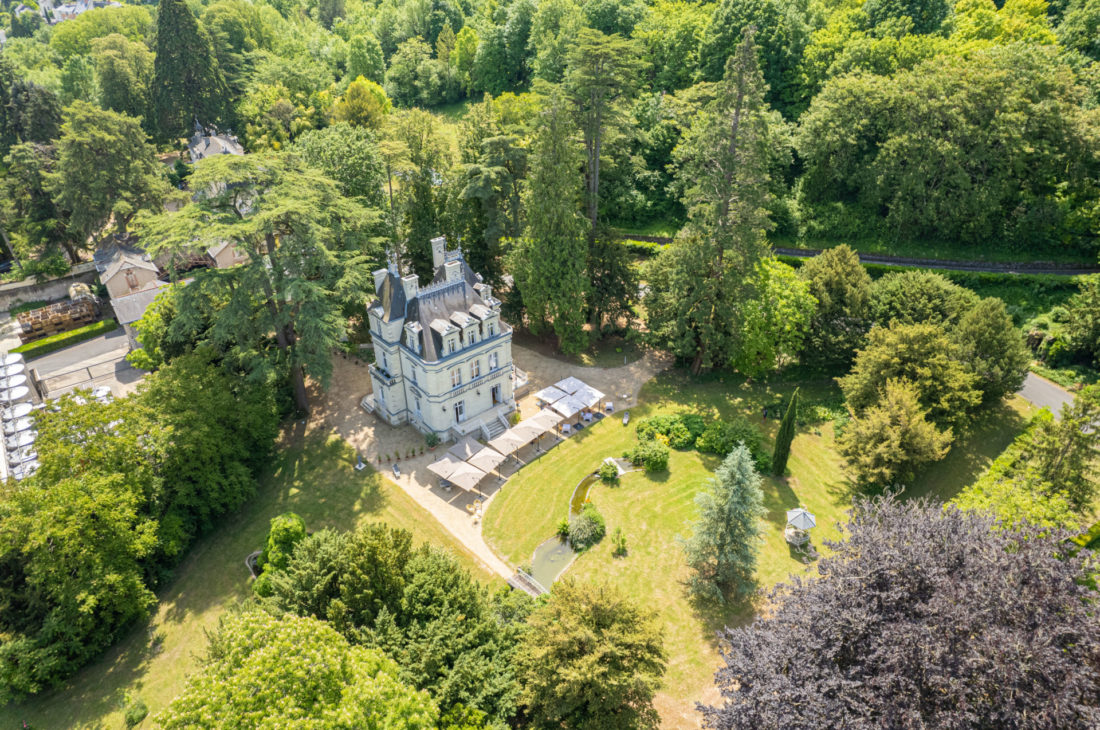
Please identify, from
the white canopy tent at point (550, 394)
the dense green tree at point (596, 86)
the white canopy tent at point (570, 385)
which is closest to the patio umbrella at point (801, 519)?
the white canopy tent at point (570, 385)

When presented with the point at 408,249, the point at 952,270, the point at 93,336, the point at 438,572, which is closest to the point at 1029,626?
the point at 438,572

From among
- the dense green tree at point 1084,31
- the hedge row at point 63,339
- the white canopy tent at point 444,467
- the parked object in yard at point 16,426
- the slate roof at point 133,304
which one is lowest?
the white canopy tent at point 444,467

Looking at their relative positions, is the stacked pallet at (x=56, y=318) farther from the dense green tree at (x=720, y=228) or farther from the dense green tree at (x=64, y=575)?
the dense green tree at (x=720, y=228)

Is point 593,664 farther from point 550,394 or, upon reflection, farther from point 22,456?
point 22,456

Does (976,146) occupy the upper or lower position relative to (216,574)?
upper

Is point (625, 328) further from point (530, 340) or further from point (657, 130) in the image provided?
point (657, 130)

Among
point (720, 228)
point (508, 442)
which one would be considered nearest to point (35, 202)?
point (508, 442)
